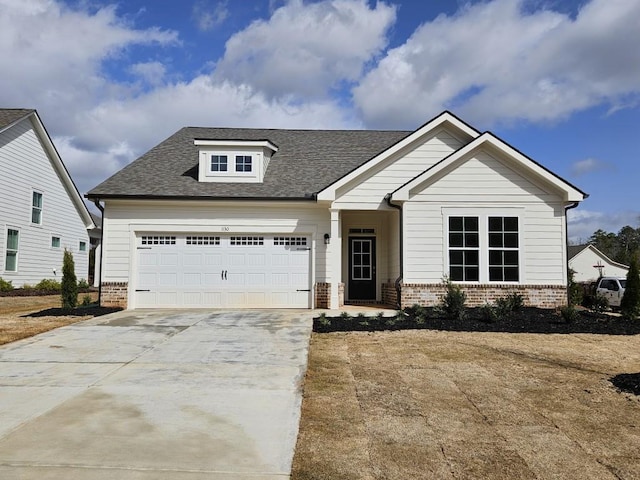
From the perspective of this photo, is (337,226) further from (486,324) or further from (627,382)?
(627,382)

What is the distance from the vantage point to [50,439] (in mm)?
4586

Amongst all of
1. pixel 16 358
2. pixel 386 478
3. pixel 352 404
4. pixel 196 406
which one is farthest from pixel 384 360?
pixel 16 358

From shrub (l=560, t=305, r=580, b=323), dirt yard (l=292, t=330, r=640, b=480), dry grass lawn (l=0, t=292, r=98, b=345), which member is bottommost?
dirt yard (l=292, t=330, r=640, b=480)

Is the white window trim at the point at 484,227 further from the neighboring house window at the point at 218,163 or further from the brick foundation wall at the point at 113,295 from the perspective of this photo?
the brick foundation wall at the point at 113,295

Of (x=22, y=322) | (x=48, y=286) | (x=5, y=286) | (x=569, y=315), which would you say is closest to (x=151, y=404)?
(x=22, y=322)

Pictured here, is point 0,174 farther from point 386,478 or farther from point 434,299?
point 386,478

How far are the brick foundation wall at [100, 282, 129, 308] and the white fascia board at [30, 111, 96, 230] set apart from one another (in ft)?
37.2

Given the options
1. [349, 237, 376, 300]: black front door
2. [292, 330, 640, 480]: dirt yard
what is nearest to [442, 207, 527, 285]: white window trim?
[349, 237, 376, 300]: black front door

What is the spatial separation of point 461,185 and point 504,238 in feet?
6.19

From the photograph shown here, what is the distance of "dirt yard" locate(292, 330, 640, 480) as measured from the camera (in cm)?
428

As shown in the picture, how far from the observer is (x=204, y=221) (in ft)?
50.3

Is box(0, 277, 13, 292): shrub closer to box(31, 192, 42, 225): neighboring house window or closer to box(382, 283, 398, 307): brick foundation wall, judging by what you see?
box(31, 192, 42, 225): neighboring house window

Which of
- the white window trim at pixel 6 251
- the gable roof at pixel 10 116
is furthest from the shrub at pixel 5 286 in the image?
the gable roof at pixel 10 116

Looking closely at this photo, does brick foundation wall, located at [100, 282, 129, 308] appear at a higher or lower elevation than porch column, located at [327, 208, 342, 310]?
lower
